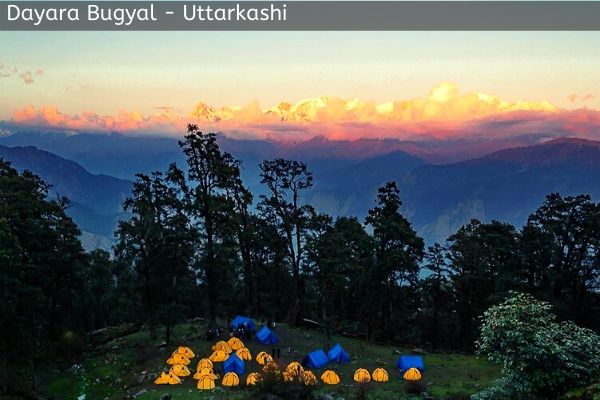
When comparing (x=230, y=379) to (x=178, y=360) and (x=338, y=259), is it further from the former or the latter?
(x=338, y=259)

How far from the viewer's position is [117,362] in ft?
152

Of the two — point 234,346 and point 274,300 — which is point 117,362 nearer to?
point 234,346

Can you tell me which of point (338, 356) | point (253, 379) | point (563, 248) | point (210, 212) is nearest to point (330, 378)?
point (338, 356)

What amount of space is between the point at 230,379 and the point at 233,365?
213 centimetres

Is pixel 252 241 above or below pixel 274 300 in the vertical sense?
above

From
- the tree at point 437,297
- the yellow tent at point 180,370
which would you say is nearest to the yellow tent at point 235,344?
the yellow tent at point 180,370

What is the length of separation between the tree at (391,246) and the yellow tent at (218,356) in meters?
16.5

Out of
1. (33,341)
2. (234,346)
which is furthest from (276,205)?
(33,341)

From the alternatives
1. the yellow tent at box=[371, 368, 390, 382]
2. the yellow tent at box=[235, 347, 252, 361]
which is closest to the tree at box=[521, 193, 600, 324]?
the yellow tent at box=[371, 368, 390, 382]

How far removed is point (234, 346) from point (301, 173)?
65.5ft

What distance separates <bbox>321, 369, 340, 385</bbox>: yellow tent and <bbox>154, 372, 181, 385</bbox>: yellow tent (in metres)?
10.8

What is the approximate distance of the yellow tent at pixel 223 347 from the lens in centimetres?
4440

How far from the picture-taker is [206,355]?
44688mm

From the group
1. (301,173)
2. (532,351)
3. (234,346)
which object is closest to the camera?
(532,351)
